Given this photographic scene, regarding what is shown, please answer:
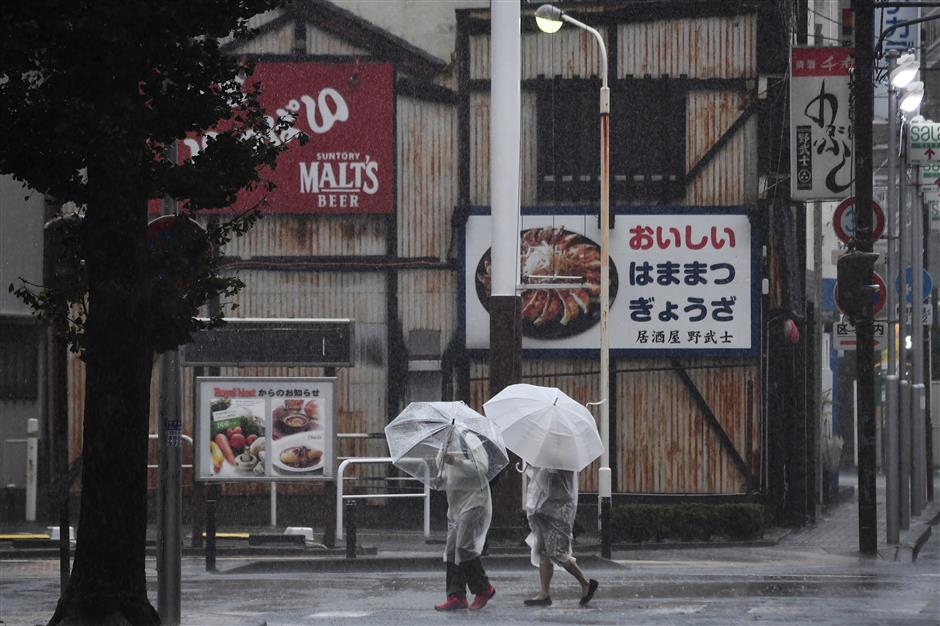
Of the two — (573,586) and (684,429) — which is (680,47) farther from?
(573,586)

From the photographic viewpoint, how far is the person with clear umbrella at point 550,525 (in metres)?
15.5

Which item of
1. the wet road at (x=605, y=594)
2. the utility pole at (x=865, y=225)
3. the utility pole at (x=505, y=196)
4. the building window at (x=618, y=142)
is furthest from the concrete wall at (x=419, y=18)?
the wet road at (x=605, y=594)

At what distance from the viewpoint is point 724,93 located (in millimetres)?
26453

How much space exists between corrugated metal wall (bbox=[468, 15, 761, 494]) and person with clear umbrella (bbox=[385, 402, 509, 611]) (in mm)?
10690

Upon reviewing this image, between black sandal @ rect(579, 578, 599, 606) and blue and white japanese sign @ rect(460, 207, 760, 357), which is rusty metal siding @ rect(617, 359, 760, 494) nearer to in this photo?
blue and white japanese sign @ rect(460, 207, 760, 357)

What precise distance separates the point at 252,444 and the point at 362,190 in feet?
18.3

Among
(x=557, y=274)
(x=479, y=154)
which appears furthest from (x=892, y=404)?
(x=479, y=154)

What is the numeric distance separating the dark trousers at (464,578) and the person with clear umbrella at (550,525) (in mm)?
541

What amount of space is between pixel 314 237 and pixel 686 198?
617 cm

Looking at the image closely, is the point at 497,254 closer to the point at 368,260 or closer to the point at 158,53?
the point at 368,260

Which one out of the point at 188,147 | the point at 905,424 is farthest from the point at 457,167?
the point at 905,424

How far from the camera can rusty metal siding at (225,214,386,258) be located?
87.5 ft

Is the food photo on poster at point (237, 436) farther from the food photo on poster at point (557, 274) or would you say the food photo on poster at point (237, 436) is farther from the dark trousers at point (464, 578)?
the dark trousers at point (464, 578)

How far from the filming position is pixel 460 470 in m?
15.6
